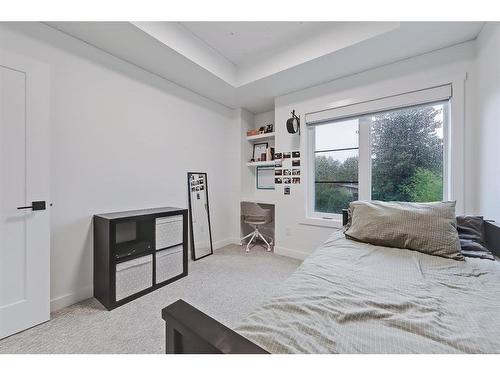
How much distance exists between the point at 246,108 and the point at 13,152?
10.2 ft

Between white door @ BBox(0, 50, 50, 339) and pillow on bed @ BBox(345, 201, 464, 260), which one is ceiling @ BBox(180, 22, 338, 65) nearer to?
white door @ BBox(0, 50, 50, 339)

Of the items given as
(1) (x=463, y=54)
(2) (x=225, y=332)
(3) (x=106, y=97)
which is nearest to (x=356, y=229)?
(2) (x=225, y=332)

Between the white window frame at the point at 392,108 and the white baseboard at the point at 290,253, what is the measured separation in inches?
18.5

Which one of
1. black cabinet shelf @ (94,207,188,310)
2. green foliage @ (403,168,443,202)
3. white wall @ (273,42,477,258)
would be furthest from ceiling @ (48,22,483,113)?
black cabinet shelf @ (94,207,188,310)

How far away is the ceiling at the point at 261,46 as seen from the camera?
199cm

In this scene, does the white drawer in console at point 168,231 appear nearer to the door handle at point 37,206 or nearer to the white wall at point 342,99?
the door handle at point 37,206

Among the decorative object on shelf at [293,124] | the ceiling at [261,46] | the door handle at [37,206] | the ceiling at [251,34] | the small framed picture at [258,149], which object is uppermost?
the ceiling at [251,34]

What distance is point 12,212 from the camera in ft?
5.15

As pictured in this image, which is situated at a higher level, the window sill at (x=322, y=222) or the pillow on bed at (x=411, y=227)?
the pillow on bed at (x=411, y=227)

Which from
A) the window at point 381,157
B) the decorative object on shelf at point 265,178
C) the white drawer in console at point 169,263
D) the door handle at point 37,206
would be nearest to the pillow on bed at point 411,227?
the window at point 381,157

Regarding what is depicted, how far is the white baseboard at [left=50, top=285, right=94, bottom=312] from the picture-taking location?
1893 mm

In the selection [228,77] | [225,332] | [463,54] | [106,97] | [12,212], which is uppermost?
[228,77]

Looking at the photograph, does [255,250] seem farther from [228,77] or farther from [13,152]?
[13,152]

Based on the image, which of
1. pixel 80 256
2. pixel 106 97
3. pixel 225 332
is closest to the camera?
pixel 225 332
